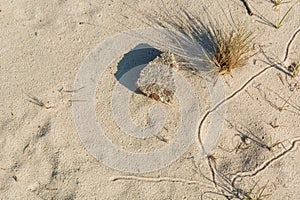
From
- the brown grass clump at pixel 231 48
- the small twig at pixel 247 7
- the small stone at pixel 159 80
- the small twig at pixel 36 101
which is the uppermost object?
the small twig at pixel 247 7

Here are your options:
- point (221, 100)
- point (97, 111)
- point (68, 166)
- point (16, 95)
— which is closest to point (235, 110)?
point (221, 100)

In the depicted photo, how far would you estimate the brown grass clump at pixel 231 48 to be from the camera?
3.06m

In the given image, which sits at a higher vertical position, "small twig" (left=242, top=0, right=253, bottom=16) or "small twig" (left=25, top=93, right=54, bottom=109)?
"small twig" (left=242, top=0, right=253, bottom=16)

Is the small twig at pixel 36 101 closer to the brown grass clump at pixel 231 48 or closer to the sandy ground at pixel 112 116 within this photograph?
the sandy ground at pixel 112 116

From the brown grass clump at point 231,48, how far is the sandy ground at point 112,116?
7 centimetres

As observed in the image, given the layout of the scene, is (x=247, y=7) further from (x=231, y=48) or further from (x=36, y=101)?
(x=36, y=101)

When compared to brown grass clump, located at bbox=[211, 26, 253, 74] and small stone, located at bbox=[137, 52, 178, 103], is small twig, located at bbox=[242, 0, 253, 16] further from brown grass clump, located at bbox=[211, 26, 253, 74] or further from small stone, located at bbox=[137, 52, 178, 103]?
small stone, located at bbox=[137, 52, 178, 103]

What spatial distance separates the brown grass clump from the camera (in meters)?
3.06

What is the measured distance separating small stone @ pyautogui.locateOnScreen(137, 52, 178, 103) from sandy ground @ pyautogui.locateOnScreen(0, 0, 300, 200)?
91 mm

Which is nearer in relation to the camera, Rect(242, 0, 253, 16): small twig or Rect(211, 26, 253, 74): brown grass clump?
Rect(211, 26, 253, 74): brown grass clump

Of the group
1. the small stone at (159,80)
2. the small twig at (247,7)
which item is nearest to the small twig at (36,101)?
the small stone at (159,80)

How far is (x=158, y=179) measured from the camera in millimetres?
2920

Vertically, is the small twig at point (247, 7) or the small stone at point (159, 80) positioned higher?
the small twig at point (247, 7)

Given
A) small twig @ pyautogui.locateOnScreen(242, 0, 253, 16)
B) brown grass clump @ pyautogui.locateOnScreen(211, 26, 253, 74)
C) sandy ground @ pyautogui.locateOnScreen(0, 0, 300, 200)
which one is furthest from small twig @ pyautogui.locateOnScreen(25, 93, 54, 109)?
small twig @ pyautogui.locateOnScreen(242, 0, 253, 16)
